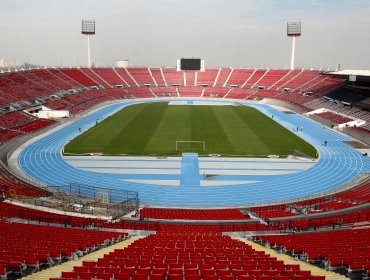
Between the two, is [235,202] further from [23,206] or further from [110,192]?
[23,206]

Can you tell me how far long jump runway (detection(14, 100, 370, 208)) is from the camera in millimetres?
27312

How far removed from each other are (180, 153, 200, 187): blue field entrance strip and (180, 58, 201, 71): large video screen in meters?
70.5

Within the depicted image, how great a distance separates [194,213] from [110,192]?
27.1ft

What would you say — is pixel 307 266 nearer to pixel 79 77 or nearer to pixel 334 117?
pixel 334 117

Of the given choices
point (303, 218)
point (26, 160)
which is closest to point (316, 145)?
point (303, 218)

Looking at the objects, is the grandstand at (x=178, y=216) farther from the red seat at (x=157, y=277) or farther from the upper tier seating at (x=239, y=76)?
the upper tier seating at (x=239, y=76)

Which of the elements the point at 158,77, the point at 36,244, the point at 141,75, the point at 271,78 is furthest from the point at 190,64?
the point at 36,244

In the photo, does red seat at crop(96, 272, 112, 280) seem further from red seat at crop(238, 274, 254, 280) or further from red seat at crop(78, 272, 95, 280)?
red seat at crop(238, 274, 254, 280)

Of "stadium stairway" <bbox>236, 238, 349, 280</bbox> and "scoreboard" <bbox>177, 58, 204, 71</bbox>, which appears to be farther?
"scoreboard" <bbox>177, 58, 204, 71</bbox>

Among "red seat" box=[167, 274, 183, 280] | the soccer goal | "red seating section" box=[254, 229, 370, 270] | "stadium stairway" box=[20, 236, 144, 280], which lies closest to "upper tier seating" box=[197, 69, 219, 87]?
the soccer goal

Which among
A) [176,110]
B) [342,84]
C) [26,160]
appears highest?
[342,84]

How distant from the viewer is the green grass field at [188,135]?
132 ft

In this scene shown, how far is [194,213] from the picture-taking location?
22594 mm

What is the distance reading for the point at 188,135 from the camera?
Result: 155 feet
